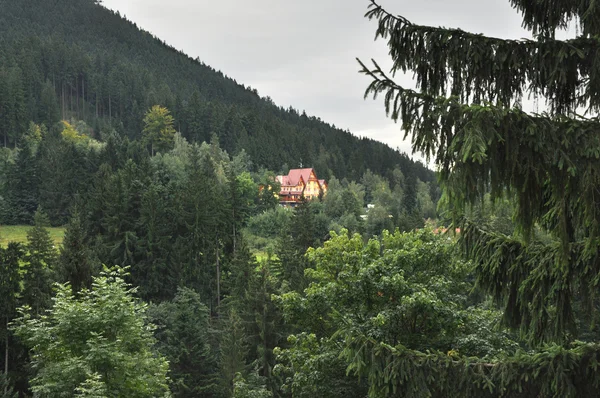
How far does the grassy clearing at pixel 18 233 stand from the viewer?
62219 mm

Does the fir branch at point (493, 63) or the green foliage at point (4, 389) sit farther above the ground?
the fir branch at point (493, 63)

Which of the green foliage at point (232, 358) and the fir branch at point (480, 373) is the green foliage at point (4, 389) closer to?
the green foliage at point (232, 358)

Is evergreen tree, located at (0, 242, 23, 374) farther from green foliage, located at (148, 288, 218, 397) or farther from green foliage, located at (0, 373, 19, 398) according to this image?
green foliage, located at (148, 288, 218, 397)

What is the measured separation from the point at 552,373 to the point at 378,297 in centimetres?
1190

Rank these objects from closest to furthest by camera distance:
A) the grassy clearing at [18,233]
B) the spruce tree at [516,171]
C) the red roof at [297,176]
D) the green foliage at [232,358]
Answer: the spruce tree at [516,171] → the green foliage at [232,358] → the grassy clearing at [18,233] → the red roof at [297,176]

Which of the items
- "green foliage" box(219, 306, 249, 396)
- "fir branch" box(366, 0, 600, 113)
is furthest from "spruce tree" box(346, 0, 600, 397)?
"green foliage" box(219, 306, 249, 396)

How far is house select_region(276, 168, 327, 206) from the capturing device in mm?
108062

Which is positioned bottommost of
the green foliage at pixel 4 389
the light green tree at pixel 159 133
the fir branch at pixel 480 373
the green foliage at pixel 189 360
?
the green foliage at pixel 189 360

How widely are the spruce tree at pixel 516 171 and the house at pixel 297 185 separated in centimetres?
10023

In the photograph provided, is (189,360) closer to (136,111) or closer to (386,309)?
(386,309)

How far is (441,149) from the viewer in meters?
4.82

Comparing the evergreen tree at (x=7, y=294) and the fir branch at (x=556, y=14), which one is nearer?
the fir branch at (x=556, y=14)

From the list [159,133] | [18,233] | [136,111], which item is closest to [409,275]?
[18,233]

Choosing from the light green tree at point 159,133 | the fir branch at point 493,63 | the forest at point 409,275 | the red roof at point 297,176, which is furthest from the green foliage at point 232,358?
the light green tree at point 159,133
